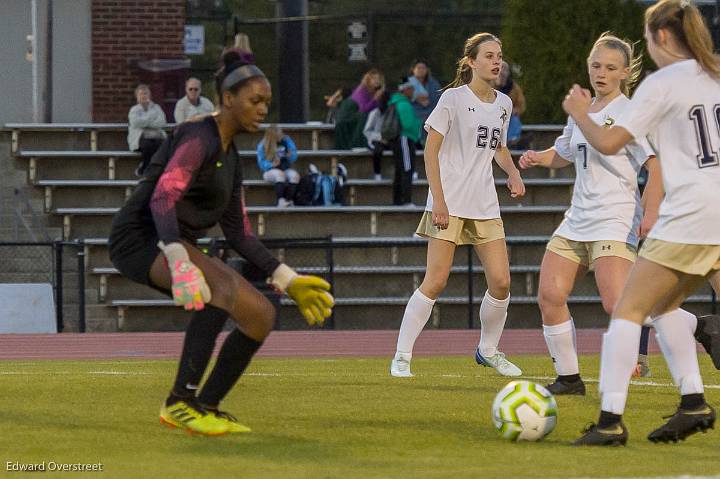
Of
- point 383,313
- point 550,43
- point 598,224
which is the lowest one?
point 383,313

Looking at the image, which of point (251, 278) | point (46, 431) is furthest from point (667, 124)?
point (251, 278)

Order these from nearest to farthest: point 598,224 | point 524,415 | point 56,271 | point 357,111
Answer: point 524,415 → point 598,224 → point 56,271 → point 357,111

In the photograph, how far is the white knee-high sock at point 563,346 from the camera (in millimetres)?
9203

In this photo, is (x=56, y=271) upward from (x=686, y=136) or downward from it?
downward

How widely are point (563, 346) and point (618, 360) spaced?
2.55m

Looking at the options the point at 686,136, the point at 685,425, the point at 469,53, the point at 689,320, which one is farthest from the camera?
the point at 469,53

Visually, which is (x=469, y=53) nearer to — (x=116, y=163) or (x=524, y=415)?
(x=524, y=415)

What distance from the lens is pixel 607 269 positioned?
8.97 meters

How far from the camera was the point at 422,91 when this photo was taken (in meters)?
23.5

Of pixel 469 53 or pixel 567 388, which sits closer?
pixel 567 388

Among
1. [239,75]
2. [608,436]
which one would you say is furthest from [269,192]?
[608,436]

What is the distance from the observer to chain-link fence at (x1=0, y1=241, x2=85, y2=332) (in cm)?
1988

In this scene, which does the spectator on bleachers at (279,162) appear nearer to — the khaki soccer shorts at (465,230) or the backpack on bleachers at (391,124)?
the backpack on bleachers at (391,124)

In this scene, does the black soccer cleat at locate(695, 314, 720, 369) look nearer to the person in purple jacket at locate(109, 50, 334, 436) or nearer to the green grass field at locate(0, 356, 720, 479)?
the green grass field at locate(0, 356, 720, 479)
